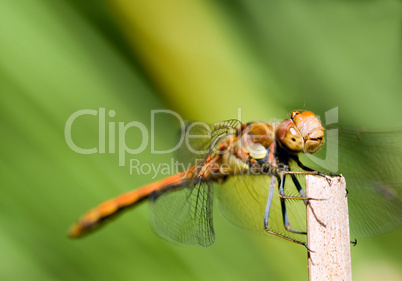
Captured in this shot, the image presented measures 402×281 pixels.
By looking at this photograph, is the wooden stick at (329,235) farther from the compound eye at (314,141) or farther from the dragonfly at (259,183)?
the compound eye at (314,141)

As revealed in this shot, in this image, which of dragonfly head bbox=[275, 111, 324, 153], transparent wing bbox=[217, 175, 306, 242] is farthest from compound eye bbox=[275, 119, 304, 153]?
transparent wing bbox=[217, 175, 306, 242]

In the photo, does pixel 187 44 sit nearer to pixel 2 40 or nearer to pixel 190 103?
pixel 190 103

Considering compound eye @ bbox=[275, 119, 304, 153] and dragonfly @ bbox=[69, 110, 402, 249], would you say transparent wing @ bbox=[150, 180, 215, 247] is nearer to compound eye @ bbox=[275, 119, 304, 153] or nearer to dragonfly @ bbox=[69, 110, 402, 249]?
dragonfly @ bbox=[69, 110, 402, 249]

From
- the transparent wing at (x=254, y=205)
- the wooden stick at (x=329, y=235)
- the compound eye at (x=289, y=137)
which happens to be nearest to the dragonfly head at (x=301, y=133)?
the compound eye at (x=289, y=137)

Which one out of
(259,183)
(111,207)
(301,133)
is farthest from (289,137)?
(111,207)

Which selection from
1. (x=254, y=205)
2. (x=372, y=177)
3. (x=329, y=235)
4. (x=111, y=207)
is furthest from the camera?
(x=254, y=205)

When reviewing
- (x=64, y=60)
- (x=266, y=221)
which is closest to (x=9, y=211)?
(x=64, y=60)

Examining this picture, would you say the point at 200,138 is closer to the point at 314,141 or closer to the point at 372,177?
the point at 314,141

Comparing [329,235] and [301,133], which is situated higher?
[301,133]
